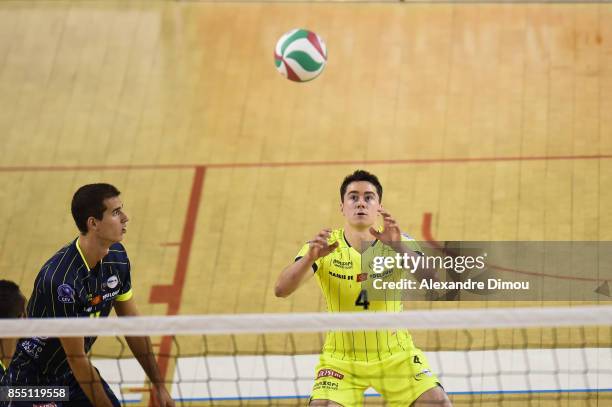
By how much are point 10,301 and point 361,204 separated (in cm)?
241

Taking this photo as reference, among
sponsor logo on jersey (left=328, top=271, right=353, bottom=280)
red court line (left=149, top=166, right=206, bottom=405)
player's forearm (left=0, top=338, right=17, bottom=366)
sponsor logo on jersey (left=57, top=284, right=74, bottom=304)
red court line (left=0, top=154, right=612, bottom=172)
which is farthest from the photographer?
red court line (left=0, top=154, right=612, bottom=172)

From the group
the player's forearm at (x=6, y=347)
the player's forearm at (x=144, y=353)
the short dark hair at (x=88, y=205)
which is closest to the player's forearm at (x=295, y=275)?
the player's forearm at (x=144, y=353)

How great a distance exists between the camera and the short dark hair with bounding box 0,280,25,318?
6.84 meters

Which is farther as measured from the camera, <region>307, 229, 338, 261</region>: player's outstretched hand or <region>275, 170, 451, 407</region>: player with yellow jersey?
<region>275, 170, 451, 407</region>: player with yellow jersey

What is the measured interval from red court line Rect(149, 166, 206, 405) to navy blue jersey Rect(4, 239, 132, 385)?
7.08 ft

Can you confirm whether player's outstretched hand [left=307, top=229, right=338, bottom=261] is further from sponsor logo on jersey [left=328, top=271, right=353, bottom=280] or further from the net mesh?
the net mesh

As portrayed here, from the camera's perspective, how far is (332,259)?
696cm

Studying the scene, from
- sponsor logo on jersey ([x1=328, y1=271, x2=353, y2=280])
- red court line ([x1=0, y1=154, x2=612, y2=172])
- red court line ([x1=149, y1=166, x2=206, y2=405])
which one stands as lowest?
sponsor logo on jersey ([x1=328, y1=271, x2=353, y2=280])

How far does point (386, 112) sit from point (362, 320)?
645 cm

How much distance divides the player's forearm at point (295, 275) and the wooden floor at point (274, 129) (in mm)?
2981

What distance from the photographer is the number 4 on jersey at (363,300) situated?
6.84 m

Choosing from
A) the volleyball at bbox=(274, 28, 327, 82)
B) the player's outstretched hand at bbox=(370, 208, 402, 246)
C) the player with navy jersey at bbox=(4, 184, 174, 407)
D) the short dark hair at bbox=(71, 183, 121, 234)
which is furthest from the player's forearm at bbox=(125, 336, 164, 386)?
the volleyball at bbox=(274, 28, 327, 82)

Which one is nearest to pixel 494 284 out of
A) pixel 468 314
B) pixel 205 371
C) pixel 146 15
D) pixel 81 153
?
pixel 205 371

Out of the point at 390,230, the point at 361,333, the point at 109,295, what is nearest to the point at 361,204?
the point at 390,230
